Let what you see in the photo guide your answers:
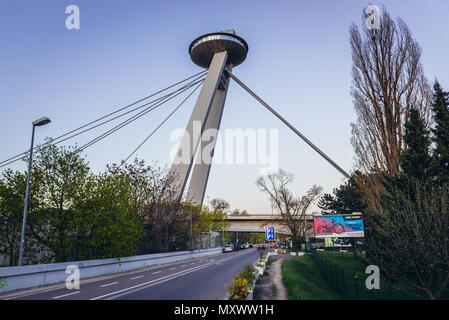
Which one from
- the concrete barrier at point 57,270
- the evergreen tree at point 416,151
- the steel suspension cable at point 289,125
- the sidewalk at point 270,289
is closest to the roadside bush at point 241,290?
the sidewalk at point 270,289

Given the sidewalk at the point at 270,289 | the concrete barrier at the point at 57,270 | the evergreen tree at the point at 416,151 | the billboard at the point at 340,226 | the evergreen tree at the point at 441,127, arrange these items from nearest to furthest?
the sidewalk at the point at 270,289 → the concrete barrier at the point at 57,270 → the evergreen tree at the point at 416,151 → the evergreen tree at the point at 441,127 → the billboard at the point at 340,226

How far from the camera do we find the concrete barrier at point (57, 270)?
12430 mm

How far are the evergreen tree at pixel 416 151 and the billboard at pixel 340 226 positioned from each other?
13.2 m

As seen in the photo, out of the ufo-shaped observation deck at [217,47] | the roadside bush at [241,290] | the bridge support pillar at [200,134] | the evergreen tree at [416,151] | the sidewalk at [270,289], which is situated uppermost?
the ufo-shaped observation deck at [217,47]

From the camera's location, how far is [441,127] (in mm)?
17516

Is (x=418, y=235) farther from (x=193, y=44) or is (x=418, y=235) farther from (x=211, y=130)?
(x=193, y=44)

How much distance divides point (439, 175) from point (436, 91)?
6028 millimetres

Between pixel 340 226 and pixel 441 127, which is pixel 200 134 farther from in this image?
pixel 441 127

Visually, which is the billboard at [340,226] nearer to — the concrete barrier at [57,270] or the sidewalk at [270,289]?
the sidewalk at [270,289]

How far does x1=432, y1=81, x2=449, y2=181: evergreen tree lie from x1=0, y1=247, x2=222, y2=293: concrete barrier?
20.2m

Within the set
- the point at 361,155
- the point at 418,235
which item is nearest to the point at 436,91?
the point at 361,155

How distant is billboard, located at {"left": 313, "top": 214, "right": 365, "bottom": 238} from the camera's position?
2835cm

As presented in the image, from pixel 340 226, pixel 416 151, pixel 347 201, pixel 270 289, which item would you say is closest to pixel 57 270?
pixel 270 289

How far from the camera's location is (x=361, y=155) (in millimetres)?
21469
